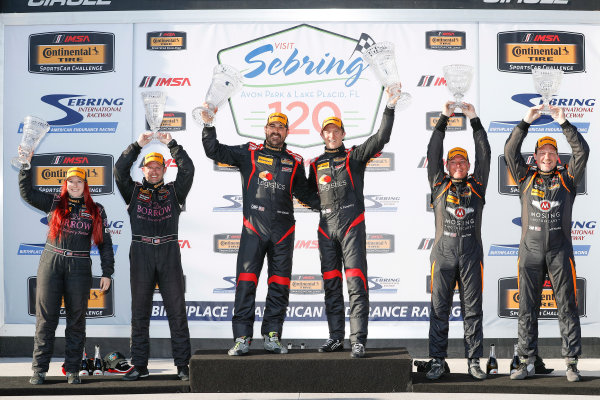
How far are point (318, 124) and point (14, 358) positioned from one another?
3.39 meters

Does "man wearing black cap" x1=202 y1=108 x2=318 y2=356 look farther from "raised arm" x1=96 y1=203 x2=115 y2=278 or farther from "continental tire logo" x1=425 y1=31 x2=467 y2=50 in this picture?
"continental tire logo" x1=425 y1=31 x2=467 y2=50

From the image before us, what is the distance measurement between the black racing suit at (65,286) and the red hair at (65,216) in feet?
0.09

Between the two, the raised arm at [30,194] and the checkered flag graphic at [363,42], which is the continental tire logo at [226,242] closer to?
the raised arm at [30,194]

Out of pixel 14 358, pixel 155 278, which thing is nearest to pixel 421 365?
pixel 155 278

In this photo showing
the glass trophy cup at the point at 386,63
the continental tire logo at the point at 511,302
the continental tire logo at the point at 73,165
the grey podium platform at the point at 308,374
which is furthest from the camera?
the continental tire logo at the point at 73,165

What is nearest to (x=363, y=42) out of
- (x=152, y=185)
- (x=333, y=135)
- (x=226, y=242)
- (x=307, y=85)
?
(x=307, y=85)

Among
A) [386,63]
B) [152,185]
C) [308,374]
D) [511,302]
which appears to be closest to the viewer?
[308,374]

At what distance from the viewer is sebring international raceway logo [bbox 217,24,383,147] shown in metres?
5.34

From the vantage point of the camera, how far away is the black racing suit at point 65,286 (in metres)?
3.95

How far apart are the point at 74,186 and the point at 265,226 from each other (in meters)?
1.32

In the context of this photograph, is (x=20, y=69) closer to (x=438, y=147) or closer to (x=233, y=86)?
(x=233, y=86)

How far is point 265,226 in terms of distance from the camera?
155 inches

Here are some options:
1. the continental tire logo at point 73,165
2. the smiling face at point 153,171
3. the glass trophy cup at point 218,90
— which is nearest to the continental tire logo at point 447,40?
the glass trophy cup at point 218,90

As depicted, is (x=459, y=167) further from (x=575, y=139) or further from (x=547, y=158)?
(x=575, y=139)
